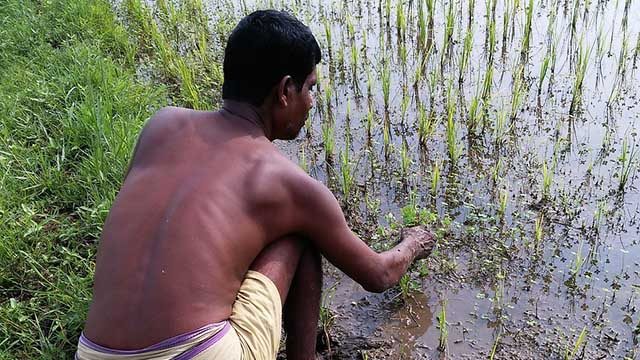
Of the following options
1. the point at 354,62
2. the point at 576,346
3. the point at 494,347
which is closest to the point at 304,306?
the point at 494,347

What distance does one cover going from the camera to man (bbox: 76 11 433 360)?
1.35 metres

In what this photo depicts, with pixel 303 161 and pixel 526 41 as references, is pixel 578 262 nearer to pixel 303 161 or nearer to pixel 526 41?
pixel 303 161

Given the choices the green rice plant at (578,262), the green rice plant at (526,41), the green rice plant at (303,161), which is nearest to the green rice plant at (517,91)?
the green rice plant at (526,41)

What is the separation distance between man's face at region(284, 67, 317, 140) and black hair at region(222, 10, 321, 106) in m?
0.06

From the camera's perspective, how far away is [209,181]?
55.9 inches

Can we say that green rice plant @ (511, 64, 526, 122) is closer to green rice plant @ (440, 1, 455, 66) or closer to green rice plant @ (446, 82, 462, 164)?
green rice plant @ (446, 82, 462, 164)

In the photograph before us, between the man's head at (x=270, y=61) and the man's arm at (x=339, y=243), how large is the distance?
0.28 m

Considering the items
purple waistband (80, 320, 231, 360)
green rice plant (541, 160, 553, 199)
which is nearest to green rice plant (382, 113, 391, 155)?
green rice plant (541, 160, 553, 199)

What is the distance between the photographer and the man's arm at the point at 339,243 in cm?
157

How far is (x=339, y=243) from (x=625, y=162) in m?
1.85

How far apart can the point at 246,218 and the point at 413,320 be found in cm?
109

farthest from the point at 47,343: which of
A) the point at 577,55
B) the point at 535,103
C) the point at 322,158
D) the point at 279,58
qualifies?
the point at 577,55

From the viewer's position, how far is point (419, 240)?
7.18ft

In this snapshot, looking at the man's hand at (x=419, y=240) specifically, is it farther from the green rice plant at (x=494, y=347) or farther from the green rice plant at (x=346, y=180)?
the green rice plant at (x=346, y=180)
